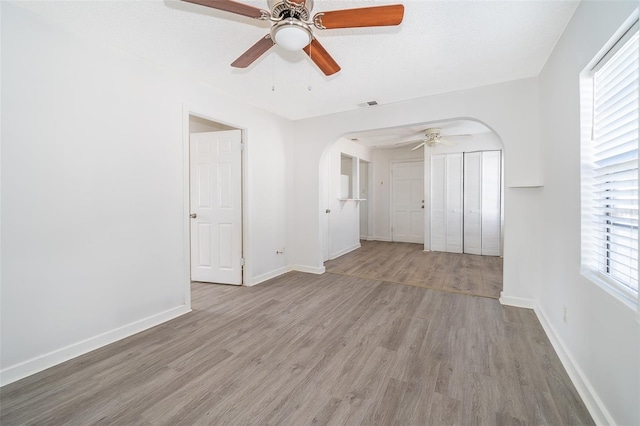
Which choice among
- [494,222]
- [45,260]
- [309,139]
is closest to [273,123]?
[309,139]

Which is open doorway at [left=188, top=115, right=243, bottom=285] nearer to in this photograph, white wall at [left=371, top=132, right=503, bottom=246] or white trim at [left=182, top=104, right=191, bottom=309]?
white trim at [left=182, top=104, right=191, bottom=309]

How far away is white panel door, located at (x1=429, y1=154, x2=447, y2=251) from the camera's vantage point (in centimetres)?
596

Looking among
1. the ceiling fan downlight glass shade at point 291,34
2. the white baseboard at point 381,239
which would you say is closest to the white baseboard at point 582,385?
the ceiling fan downlight glass shade at point 291,34

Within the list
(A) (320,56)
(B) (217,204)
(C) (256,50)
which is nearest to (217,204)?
(B) (217,204)

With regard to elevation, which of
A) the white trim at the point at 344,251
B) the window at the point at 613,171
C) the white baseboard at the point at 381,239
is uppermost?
the window at the point at 613,171

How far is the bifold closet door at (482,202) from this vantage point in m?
5.54

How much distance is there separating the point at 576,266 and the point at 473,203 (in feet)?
14.0

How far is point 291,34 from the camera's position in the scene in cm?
153

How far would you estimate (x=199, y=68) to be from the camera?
2666 mm

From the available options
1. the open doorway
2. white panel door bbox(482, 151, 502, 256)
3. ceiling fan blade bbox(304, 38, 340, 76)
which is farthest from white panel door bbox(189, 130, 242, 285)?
white panel door bbox(482, 151, 502, 256)

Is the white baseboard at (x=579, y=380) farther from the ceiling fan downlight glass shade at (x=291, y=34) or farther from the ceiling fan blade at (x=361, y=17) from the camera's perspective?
the ceiling fan downlight glass shade at (x=291, y=34)

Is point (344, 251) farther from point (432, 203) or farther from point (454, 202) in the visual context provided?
point (454, 202)

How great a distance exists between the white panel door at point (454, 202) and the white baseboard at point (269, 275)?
12.4 feet

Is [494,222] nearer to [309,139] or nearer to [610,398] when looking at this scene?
[309,139]
